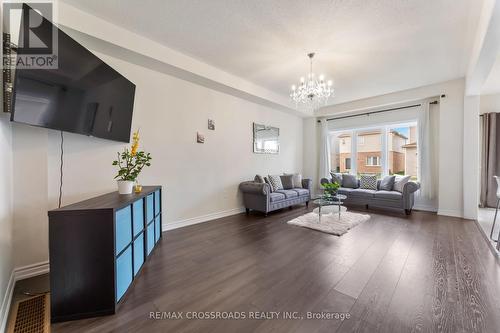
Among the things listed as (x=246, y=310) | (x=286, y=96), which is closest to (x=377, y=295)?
(x=246, y=310)

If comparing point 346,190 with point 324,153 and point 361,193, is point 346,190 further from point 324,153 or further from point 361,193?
point 324,153

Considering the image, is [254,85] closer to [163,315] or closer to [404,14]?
[404,14]

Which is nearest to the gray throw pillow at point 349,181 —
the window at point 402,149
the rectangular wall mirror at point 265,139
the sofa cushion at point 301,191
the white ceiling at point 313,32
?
the window at point 402,149

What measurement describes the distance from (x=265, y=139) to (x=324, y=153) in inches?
87.7

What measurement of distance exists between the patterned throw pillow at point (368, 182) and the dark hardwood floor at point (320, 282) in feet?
6.93

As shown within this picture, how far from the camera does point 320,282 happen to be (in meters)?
1.96

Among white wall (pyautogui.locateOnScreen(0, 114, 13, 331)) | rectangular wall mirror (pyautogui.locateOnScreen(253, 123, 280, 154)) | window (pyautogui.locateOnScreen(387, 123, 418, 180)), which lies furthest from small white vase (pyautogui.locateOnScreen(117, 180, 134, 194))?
window (pyautogui.locateOnScreen(387, 123, 418, 180))

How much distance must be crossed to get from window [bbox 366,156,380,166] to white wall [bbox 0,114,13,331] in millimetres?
6900

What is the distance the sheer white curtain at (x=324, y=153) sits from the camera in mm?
6395

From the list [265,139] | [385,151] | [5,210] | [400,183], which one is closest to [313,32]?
[265,139]

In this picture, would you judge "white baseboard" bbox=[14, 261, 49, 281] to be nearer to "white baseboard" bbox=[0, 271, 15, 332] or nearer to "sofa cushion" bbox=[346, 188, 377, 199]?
"white baseboard" bbox=[0, 271, 15, 332]

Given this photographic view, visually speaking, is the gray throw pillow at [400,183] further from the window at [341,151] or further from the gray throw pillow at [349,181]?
the window at [341,151]

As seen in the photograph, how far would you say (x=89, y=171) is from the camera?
2.72 meters

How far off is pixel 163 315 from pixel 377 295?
1766 millimetres
